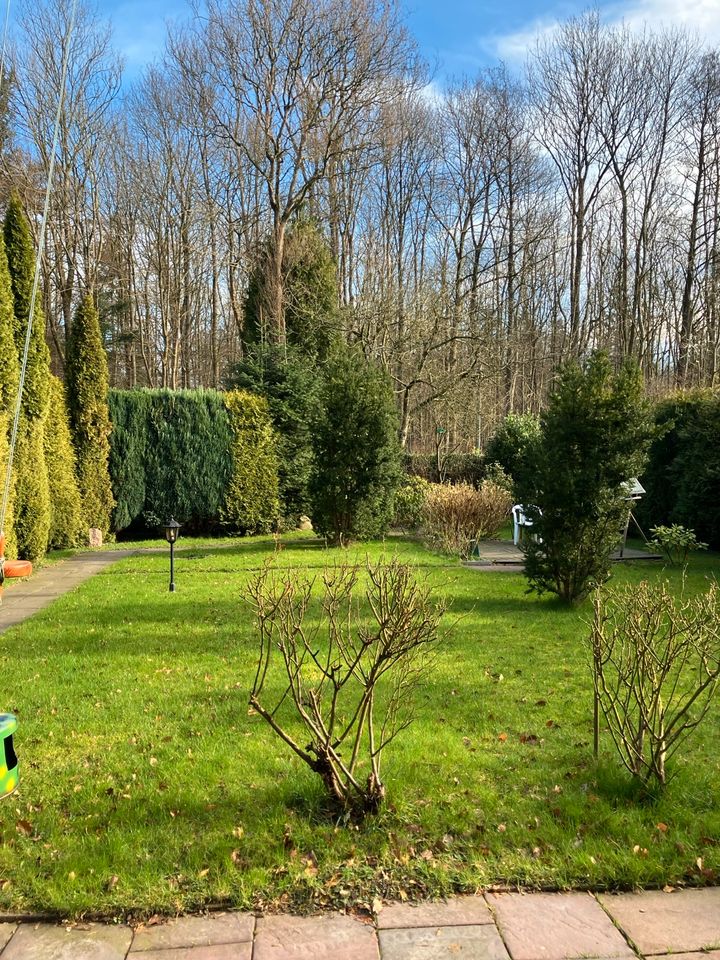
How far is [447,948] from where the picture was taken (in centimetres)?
217

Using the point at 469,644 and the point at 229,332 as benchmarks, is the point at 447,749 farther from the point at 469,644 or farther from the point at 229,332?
the point at 229,332

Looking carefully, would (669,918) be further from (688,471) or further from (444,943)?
(688,471)

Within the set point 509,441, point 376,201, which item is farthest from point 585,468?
point 376,201

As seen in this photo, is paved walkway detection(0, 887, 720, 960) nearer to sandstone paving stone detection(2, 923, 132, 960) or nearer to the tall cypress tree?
sandstone paving stone detection(2, 923, 132, 960)

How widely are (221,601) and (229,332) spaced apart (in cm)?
2021

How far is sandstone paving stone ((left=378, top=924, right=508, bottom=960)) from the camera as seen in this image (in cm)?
214

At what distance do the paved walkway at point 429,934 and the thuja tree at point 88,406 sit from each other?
11.1 m

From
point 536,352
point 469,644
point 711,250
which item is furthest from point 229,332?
point 469,644

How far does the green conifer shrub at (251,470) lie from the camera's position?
548 inches

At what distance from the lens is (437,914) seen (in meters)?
→ 2.35

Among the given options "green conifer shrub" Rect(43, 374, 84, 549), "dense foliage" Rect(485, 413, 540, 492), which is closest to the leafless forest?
"dense foliage" Rect(485, 413, 540, 492)

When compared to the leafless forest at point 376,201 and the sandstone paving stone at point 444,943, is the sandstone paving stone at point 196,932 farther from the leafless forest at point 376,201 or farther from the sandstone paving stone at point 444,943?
the leafless forest at point 376,201

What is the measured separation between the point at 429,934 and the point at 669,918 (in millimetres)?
867

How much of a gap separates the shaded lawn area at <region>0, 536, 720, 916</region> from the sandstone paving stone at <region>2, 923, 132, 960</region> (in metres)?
0.08
